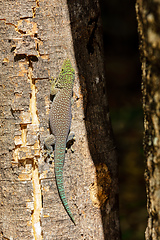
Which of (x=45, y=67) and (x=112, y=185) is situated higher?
(x=45, y=67)

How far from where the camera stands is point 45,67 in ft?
6.91

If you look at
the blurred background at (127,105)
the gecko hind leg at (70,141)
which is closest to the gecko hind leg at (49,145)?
the gecko hind leg at (70,141)

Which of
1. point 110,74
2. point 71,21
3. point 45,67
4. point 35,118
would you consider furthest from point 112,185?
point 110,74

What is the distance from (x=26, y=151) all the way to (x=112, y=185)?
73cm

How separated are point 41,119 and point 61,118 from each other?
5.5 inches

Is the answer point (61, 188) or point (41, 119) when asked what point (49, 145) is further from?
point (61, 188)

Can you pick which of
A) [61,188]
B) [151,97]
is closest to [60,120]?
[61,188]

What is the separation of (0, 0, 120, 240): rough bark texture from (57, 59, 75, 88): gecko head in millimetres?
40

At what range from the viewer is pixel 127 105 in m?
6.93

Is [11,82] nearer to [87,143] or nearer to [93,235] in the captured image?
[87,143]

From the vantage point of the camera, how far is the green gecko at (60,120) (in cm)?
211

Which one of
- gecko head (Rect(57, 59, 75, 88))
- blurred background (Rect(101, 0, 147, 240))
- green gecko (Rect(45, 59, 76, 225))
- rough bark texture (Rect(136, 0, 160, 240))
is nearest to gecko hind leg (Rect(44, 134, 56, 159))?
green gecko (Rect(45, 59, 76, 225))

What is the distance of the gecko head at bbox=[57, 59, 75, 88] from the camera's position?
213 centimetres

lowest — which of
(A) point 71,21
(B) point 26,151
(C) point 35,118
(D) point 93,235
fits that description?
(D) point 93,235
